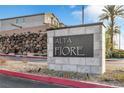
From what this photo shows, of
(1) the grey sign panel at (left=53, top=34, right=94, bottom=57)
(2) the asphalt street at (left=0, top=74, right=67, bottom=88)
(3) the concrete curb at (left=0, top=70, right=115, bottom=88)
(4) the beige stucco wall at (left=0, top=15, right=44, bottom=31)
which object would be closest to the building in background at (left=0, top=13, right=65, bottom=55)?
(4) the beige stucco wall at (left=0, top=15, right=44, bottom=31)

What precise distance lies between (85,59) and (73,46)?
35.5 inches

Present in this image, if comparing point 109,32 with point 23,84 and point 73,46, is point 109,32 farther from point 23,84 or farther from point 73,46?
point 23,84

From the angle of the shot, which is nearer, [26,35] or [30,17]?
[26,35]

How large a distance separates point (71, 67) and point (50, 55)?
1.46 metres

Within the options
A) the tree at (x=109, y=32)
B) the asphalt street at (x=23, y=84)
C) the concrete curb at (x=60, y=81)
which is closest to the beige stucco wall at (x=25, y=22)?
the tree at (x=109, y=32)

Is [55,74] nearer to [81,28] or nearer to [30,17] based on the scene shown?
[81,28]

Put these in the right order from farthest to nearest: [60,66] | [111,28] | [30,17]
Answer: [111,28]
[30,17]
[60,66]

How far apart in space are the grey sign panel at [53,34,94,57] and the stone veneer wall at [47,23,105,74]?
17 cm

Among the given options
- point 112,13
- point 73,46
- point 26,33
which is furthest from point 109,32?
point 73,46

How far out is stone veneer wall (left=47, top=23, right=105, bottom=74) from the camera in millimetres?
8898

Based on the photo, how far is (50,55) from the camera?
1048cm

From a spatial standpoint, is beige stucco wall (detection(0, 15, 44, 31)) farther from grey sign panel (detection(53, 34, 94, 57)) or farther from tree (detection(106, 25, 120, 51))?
grey sign panel (detection(53, 34, 94, 57))
